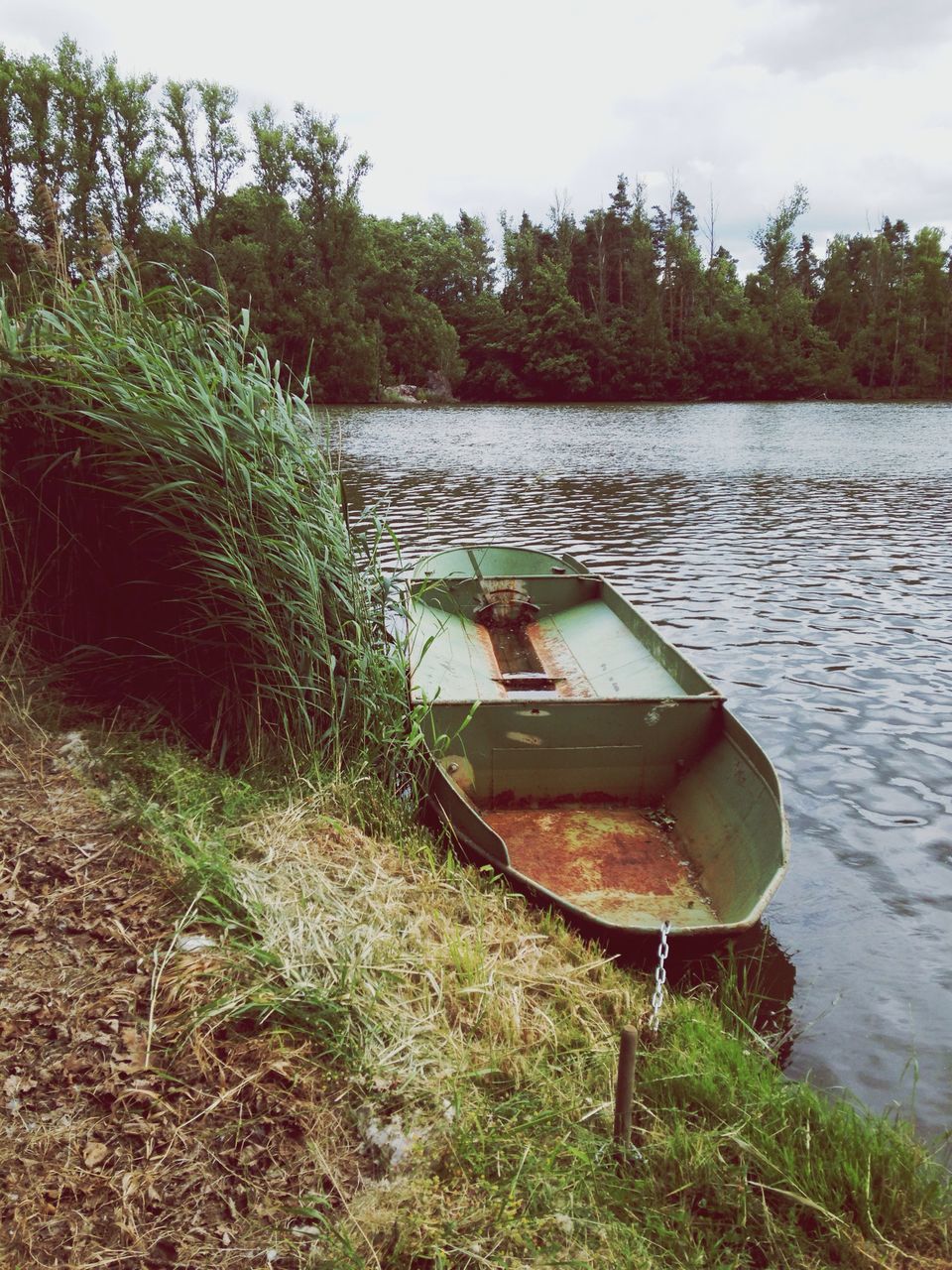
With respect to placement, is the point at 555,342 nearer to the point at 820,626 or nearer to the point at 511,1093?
Result: the point at 820,626

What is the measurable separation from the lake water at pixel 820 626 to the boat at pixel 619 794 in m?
0.66

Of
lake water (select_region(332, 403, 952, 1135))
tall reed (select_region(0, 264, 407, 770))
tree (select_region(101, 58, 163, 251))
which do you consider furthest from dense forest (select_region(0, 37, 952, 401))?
tall reed (select_region(0, 264, 407, 770))

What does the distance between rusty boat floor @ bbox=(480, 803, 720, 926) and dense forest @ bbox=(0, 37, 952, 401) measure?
1455 inches

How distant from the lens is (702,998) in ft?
11.5

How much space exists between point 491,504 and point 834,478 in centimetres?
904

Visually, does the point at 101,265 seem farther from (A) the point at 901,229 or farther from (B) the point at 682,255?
(A) the point at 901,229

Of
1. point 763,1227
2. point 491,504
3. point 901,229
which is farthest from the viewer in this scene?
point 901,229

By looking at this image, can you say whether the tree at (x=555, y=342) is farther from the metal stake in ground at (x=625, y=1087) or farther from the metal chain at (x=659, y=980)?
the metal stake in ground at (x=625, y=1087)

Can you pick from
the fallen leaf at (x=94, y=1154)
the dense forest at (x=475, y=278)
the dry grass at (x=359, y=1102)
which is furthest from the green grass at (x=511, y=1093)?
the dense forest at (x=475, y=278)

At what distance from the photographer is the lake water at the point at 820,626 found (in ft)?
13.5

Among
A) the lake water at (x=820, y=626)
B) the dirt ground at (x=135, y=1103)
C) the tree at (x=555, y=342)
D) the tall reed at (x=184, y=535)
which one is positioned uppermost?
the tree at (x=555, y=342)

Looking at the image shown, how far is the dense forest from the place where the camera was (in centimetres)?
4125

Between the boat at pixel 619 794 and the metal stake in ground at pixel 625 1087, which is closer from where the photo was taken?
the metal stake in ground at pixel 625 1087

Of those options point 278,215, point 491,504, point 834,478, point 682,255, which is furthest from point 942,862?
point 682,255
